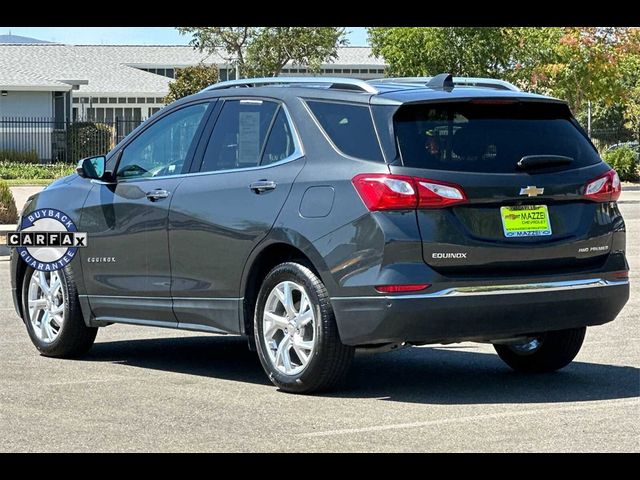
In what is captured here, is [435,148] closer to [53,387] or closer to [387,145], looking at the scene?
[387,145]

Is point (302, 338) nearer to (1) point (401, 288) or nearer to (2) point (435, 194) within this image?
(1) point (401, 288)

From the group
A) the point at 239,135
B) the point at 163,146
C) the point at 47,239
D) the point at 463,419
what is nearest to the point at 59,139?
the point at 47,239

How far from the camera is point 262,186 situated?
29.9 feet

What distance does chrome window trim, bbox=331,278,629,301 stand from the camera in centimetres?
838

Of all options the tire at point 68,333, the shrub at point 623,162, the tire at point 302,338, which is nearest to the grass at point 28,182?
the shrub at point 623,162

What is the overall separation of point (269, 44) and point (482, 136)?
58000 millimetres

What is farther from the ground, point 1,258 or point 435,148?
point 435,148

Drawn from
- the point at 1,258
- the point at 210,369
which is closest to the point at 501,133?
the point at 210,369

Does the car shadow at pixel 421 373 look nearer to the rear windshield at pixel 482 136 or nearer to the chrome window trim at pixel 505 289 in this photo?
the chrome window trim at pixel 505 289

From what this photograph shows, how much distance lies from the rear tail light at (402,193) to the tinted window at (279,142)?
0.89m

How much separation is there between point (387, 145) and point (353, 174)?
0.26 m

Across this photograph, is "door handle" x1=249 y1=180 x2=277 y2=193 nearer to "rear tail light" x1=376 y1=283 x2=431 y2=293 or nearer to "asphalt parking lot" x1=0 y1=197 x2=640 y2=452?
"rear tail light" x1=376 y1=283 x2=431 y2=293

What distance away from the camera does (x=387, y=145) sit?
8555mm

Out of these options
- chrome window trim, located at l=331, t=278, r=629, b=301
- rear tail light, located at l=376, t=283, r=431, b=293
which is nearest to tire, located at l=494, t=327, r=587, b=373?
chrome window trim, located at l=331, t=278, r=629, b=301
